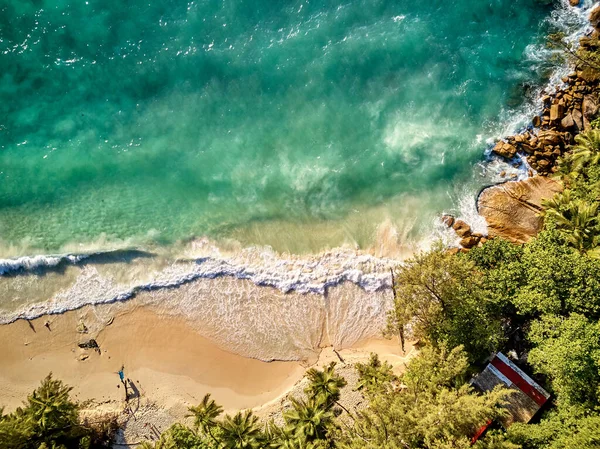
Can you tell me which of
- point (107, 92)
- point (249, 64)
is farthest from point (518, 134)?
point (107, 92)

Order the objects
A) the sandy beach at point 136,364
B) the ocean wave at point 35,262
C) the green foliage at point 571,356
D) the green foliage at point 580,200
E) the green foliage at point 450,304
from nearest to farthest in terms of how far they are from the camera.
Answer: the green foliage at point 571,356 → the green foliage at point 450,304 → the green foliage at point 580,200 → the sandy beach at point 136,364 → the ocean wave at point 35,262

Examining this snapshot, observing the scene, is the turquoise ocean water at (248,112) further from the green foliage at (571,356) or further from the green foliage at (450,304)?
the green foliage at (571,356)

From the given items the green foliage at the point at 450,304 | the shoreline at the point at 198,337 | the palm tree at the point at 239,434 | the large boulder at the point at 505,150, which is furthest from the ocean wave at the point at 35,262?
the large boulder at the point at 505,150

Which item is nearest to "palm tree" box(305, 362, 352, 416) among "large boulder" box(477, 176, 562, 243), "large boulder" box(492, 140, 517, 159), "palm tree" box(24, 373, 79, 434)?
"large boulder" box(477, 176, 562, 243)

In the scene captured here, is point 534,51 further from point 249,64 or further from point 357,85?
point 249,64

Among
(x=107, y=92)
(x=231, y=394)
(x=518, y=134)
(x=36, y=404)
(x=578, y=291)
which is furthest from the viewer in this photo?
(x=107, y=92)

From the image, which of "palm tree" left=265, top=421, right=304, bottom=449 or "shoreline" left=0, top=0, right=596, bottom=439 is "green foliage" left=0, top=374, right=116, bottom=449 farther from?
"palm tree" left=265, top=421, right=304, bottom=449
